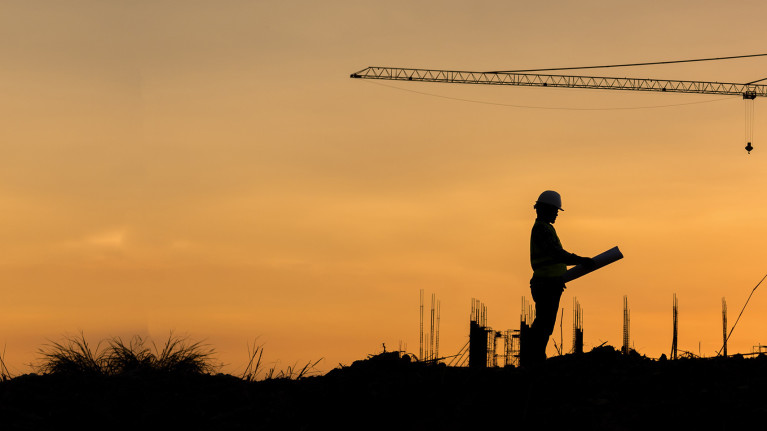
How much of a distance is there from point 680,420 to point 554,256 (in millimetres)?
4199

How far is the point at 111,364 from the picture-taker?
11.3m

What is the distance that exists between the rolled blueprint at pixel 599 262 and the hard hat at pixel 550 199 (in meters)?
0.81

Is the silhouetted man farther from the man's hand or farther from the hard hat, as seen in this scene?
the hard hat

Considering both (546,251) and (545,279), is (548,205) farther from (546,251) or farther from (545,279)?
(545,279)

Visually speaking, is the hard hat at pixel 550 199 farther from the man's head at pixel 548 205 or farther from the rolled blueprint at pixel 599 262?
the rolled blueprint at pixel 599 262

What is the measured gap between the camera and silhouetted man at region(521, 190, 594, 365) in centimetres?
1240

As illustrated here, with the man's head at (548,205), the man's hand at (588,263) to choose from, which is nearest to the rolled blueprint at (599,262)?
the man's hand at (588,263)

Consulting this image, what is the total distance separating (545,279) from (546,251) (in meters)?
0.35

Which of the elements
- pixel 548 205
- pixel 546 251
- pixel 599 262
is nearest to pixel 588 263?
pixel 599 262

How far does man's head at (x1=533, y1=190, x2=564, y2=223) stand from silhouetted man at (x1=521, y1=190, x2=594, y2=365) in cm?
13

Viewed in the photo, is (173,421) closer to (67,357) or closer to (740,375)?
(67,357)

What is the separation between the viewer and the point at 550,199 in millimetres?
12672

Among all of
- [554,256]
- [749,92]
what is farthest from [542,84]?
[554,256]

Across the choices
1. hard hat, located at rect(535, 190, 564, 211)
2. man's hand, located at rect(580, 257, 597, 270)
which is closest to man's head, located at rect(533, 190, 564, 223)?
hard hat, located at rect(535, 190, 564, 211)
